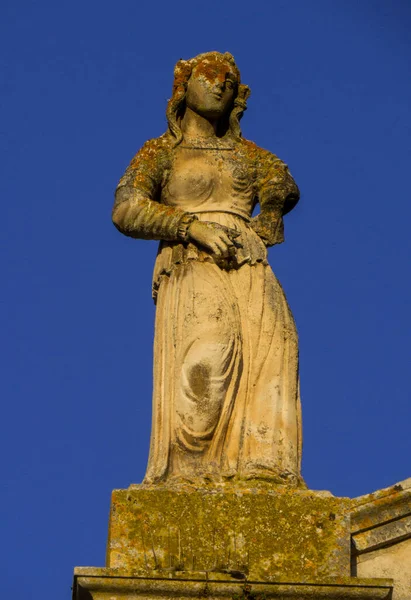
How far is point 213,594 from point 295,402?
2.23m

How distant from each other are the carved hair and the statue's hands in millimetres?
1114

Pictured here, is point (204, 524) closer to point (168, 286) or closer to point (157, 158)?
point (168, 286)

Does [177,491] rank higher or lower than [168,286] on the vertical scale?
lower

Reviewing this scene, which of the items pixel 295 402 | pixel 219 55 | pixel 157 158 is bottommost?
pixel 295 402

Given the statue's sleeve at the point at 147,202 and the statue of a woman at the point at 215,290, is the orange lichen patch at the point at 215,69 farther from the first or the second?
the statue's sleeve at the point at 147,202

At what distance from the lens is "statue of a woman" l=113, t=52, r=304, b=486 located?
1516 centimetres

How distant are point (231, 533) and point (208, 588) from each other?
0.61m

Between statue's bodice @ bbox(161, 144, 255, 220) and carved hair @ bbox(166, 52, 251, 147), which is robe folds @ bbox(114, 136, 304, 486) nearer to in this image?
statue's bodice @ bbox(161, 144, 255, 220)

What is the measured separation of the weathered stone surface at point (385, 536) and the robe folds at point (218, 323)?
0.63m

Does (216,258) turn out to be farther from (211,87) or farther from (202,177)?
(211,87)

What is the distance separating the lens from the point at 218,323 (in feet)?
50.9

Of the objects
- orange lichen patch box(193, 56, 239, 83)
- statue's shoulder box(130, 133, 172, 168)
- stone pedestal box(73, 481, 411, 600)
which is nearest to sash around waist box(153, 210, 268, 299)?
statue's shoulder box(130, 133, 172, 168)

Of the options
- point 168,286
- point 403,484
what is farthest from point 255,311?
point 403,484

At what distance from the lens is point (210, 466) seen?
15062 mm
